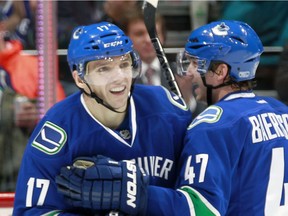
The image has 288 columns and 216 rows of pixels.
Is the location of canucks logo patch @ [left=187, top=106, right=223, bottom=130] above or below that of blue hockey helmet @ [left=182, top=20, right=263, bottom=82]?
below

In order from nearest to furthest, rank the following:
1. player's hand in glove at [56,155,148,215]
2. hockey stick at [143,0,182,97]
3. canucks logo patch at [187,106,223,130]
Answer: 1. player's hand in glove at [56,155,148,215]
2. canucks logo patch at [187,106,223,130]
3. hockey stick at [143,0,182,97]

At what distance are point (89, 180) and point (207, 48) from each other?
1.76ft

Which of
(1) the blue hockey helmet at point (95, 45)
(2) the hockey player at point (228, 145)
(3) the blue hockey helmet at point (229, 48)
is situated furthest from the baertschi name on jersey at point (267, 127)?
(1) the blue hockey helmet at point (95, 45)

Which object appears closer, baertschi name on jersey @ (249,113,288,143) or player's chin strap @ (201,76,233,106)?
baertschi name on jersey @ (249,113,288,143)

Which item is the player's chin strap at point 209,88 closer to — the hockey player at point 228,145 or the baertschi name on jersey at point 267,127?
the hockey player at point 228,145

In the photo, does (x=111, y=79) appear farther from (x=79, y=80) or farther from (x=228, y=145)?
(x=228, y=145)

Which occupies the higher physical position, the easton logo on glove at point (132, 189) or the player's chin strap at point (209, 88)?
the player's chin strap at point (209, 88)

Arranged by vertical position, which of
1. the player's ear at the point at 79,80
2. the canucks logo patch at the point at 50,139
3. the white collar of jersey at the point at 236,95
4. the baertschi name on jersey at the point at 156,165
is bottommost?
the baertschi name on jersey at the point at 156,165

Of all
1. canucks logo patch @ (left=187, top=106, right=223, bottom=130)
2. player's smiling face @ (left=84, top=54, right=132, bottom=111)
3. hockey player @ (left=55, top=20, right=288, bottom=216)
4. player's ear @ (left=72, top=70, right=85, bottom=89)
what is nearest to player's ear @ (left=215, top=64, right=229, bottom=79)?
hockey player @ (left=55, top=20, right=288, bottom=216)

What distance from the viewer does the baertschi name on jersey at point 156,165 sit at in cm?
249

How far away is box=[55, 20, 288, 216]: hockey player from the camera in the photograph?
2334mm

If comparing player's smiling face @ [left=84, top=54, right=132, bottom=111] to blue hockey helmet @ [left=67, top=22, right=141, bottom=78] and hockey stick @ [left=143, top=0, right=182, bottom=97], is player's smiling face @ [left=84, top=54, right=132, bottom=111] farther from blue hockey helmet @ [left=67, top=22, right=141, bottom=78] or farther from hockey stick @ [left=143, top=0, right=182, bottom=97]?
hockey stick @ [left=143, top=0, right=182, bottom=97]

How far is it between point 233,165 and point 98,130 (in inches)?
15.6

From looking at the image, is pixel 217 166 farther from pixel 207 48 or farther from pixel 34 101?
pixel 34 101
